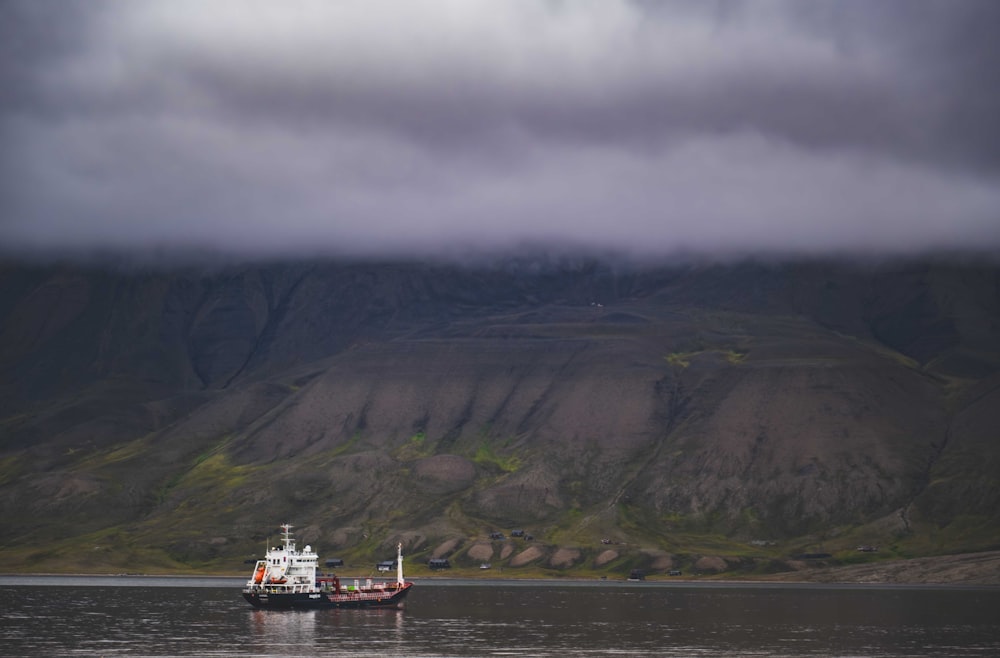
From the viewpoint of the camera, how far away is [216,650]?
175 metres

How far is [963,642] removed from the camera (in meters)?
191

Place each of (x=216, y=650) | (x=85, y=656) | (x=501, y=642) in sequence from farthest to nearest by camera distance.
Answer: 1. (x=501, y=642)
2. (x=216, y=650)
3. (x=85, y=656)

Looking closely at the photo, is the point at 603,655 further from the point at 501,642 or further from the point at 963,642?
the point at 963,642

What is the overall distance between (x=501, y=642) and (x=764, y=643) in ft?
119

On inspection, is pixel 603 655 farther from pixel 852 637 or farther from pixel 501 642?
pixel 852 637

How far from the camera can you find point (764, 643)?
188500 mm

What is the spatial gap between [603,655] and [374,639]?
40.0 metres

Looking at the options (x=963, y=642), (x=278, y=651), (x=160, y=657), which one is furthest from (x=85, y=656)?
(x=963, y=642)

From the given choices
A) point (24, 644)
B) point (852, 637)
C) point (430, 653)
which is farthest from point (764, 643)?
point (24, 644)

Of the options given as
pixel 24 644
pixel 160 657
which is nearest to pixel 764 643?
pixel 160 657

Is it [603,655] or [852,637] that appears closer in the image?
[603,655]

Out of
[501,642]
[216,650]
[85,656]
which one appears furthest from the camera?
[501,642]

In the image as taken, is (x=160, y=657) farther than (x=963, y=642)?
No

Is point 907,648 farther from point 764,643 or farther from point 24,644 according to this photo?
point 24,644
